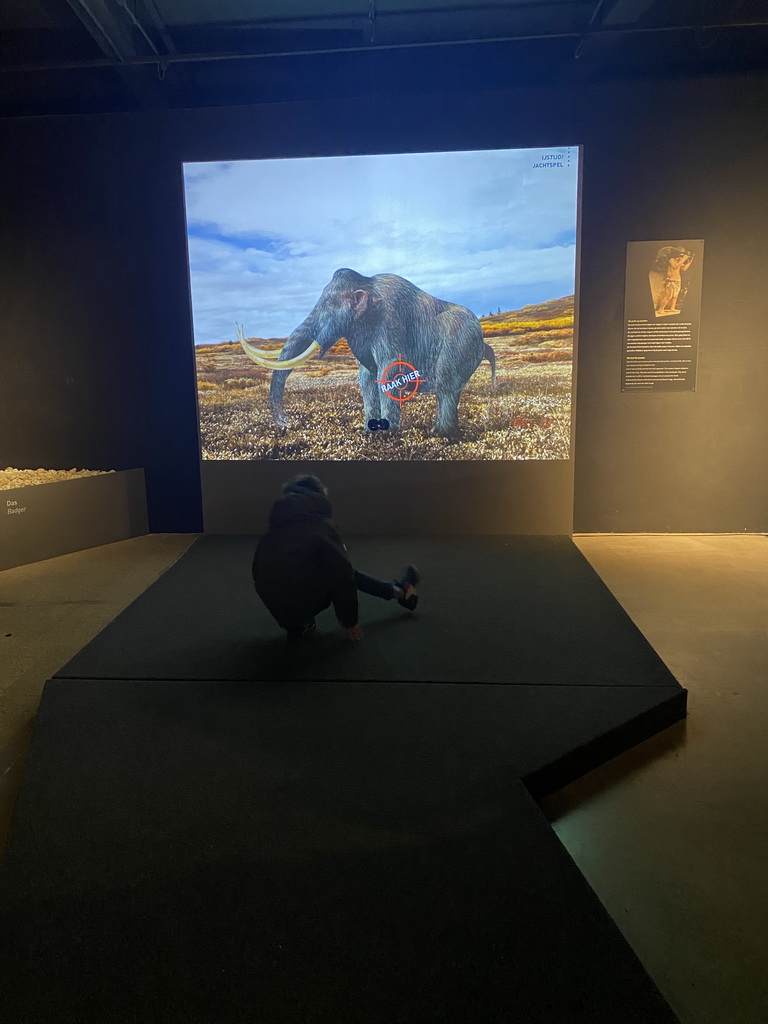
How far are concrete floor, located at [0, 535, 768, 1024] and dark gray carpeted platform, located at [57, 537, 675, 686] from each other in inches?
8.7

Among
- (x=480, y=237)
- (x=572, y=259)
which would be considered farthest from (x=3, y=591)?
(x=572, y=259)

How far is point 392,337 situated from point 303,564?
261cm

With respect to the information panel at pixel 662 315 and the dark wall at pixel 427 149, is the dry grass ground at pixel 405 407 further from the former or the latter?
the information panel at pixel 662 315

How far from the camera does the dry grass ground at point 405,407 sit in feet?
15.6

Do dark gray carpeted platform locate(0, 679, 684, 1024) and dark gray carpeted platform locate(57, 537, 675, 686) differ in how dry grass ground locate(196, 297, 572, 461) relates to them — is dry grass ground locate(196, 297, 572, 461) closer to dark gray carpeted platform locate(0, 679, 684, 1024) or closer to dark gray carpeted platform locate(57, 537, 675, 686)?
dark gray carpeted platform locate(57, 537, 675, 686)

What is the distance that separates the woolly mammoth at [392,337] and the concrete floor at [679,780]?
1.71 meters

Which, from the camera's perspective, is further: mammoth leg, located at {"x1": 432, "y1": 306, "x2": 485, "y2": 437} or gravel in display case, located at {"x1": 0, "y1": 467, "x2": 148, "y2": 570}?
mammoth leg, located at {"x1": 432, "y1": 306, "x2": 485, "y2": 437}

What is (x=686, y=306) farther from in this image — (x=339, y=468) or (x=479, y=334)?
(x=339, y=468)

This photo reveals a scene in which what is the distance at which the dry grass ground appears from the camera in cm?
476

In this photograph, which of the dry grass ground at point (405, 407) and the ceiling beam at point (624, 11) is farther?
the dry grass ground at point (405, 407)

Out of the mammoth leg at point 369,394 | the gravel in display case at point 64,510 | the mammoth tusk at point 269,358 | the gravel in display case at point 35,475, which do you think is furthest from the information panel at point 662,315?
the gravel in display case at point 35,475

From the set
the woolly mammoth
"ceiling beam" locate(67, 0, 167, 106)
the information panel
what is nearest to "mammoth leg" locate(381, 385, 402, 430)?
the woolly mammoth

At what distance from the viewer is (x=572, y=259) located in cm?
464

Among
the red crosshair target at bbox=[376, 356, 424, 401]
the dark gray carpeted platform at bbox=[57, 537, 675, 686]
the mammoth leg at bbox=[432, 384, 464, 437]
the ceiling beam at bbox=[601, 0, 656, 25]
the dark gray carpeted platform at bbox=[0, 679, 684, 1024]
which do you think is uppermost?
the ceiling beam at bbox=[601, 0, 656, 25]
